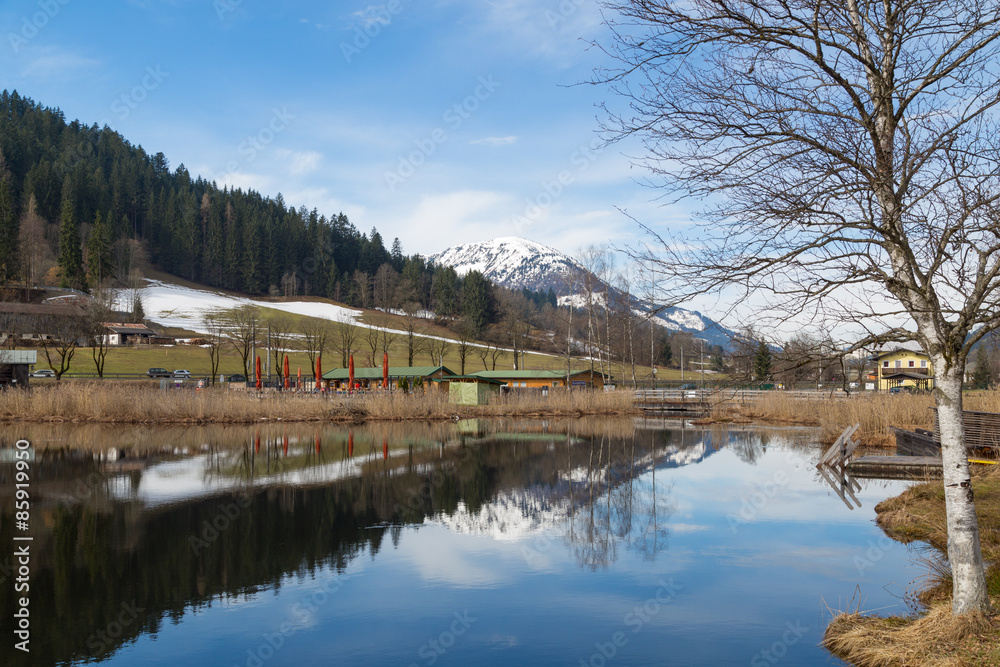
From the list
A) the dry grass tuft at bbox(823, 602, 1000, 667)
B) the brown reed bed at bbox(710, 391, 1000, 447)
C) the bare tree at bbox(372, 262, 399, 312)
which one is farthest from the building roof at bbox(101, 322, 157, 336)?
the dry grass tuft at bbox(823, 602, 1000, 667)

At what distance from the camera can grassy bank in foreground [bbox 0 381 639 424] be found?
3152 centimetres

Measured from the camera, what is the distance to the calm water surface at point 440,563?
24.0 feet

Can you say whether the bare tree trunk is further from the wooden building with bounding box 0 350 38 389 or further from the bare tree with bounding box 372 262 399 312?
the bare tree with bounding box 372 262 399 312

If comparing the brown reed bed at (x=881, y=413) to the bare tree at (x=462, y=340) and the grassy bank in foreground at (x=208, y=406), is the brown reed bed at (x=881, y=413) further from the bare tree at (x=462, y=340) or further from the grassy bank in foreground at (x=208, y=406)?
the bare tree at (x=462, y=340)


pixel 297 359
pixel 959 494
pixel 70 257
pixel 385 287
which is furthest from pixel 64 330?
pixel 385 287

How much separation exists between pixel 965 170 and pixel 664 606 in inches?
230

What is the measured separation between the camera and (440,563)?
10469 millimetres

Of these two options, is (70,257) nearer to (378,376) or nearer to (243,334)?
(243,334)

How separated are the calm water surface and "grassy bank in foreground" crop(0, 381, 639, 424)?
11.8 meters

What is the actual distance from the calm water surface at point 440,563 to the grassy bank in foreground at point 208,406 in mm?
11762

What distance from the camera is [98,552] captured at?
10.7 metres

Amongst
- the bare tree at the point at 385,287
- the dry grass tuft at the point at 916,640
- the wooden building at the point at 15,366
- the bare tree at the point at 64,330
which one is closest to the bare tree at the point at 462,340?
the bare tree at the point at 385,287

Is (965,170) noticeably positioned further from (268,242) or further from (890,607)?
(268,242)

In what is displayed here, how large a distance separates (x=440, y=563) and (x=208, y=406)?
84.2ft
